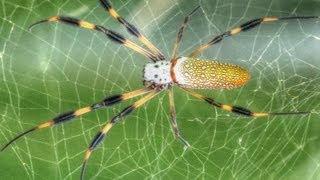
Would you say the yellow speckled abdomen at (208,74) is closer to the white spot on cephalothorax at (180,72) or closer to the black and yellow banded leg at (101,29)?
the white spot on cephalothorax at (180,72)

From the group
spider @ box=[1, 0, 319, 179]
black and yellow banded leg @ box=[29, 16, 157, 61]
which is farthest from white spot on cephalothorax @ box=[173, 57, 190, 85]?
black and yellow banded leg @ box=[29, 16, 157, 61]

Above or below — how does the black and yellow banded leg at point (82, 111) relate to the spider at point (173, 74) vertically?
below

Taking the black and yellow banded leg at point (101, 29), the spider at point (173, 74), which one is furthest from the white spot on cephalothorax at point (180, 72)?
the black and yellow banded leg at point (101, 29)

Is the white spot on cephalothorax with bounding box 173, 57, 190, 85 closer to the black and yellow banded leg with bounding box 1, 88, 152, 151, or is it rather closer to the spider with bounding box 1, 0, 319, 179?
the spider with bounding box 1, 0, 319, 179

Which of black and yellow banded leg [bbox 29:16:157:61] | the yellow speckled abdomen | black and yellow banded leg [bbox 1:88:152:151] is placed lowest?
black and yellow banded leg [bbox 1:88:152:151]

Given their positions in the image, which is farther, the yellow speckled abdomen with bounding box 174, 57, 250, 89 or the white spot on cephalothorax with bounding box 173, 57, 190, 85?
the white spot on cephalothorax with bounding box 173, 57, 190, 85

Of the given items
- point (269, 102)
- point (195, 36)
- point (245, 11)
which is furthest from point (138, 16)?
point (269, 102)
